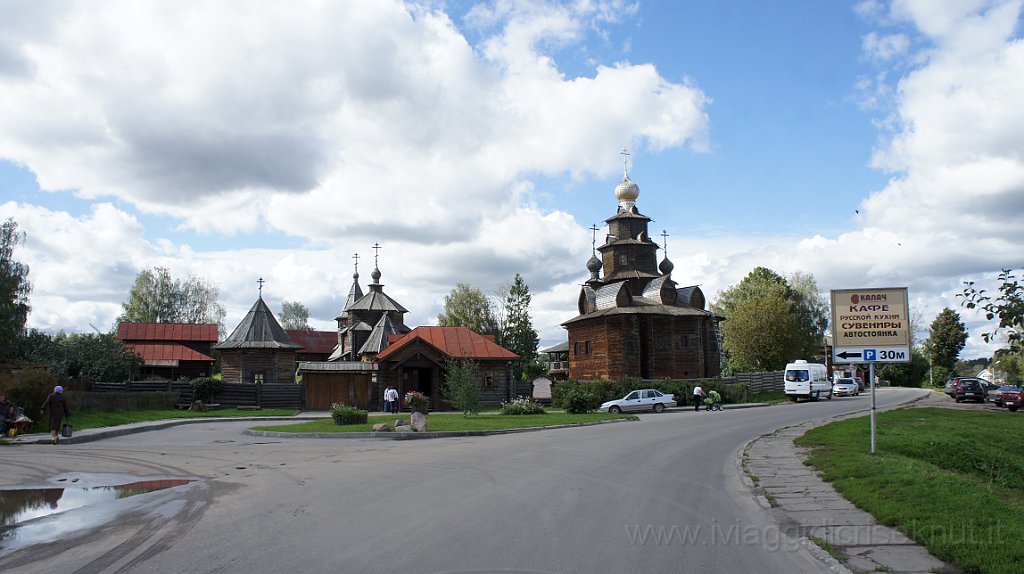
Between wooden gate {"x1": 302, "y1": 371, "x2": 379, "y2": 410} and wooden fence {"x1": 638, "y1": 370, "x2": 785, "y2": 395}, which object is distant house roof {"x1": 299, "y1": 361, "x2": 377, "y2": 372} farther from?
wooden fence {"x1": 638, "y1": 370, "x2": 785, "y2": 395}

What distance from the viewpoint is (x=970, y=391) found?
4575 centimetres

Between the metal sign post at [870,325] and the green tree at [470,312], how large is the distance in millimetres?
67831

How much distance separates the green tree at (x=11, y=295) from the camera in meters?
49.6

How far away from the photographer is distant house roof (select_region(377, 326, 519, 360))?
45.1 metres

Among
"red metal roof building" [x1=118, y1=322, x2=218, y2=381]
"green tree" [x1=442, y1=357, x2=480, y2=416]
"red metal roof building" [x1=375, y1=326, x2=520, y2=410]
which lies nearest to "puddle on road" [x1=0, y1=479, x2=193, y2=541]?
"green tree" [x1=442, y1=357, x2=480, y2=416]

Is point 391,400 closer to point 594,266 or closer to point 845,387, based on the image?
point 594,266

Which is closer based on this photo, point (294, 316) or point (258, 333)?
point (258, 333)

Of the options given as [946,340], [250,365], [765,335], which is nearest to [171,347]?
[250,365]

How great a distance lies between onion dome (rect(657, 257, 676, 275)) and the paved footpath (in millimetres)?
52918

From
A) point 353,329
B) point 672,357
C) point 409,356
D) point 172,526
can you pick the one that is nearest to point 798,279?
point 672,357

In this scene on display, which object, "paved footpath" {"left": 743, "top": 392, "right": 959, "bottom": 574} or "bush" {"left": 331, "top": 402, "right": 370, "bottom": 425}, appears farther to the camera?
"bush" {"left": 331, "top": 402, "right": 370, "bottom": 425}

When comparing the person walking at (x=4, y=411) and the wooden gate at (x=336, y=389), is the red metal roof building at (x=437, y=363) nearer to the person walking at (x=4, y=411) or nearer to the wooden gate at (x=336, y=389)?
the wooden gate at (x=336, y=389)

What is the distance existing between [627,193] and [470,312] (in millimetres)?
26700

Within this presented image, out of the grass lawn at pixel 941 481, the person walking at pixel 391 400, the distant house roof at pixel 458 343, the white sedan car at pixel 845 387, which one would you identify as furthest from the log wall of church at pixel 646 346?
the grass lawn at pixel 941 481
